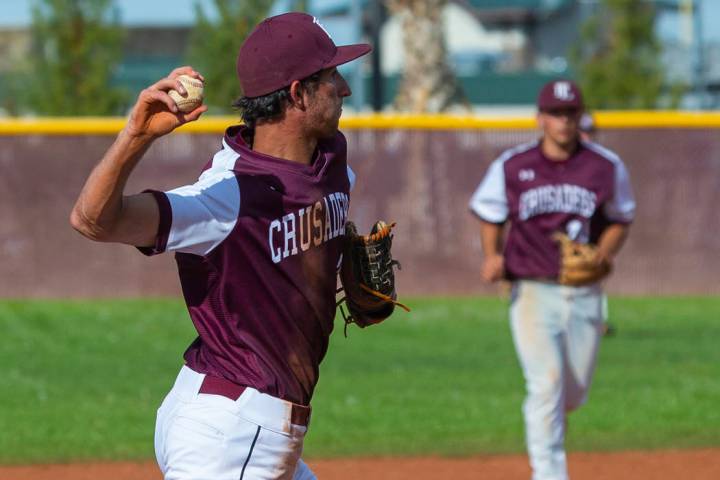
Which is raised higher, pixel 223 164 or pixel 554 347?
pixel 223 164

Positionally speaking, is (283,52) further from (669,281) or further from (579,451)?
(669,281)

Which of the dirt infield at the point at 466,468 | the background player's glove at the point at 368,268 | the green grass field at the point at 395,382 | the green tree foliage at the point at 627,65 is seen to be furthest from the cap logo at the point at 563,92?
the green tree foliage at the point at 627,65

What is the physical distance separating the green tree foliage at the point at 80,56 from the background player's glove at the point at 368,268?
49.2 ft

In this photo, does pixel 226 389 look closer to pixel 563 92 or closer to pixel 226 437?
pixel 226 437

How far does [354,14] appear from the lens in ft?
53.3

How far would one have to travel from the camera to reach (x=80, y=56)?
18.5 meters

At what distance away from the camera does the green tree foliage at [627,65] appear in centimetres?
1989

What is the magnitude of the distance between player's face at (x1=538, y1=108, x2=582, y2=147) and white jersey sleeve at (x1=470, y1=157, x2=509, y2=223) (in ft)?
0.97

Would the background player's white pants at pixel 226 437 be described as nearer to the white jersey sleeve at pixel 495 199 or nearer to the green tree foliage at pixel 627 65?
the white jersey sleeve at pixel 495 199

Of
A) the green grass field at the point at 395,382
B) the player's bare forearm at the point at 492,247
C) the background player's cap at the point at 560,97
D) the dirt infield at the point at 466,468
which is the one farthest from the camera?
the green grass field at the point at 395,382

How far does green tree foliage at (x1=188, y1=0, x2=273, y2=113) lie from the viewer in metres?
18.4

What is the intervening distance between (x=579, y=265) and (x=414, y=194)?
826 centimetres

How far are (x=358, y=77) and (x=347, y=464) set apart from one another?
908 cm

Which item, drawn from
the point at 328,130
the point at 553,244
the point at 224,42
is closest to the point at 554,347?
the point at 553,244
